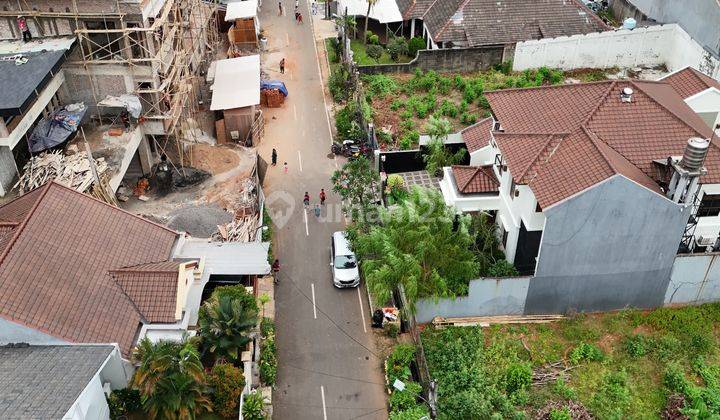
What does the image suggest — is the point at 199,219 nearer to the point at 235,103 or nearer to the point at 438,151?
the point at 235,103

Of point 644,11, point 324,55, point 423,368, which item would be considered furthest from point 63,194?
point 644,11

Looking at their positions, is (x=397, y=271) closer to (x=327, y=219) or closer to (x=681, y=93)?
(x=327, y=219)

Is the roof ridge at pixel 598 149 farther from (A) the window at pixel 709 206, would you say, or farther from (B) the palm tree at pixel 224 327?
(B) the palm tree at pixel 224 327

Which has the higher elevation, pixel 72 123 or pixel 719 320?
pixel 72 123

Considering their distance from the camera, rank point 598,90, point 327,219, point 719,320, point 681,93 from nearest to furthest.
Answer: point 719,320
point 598,90
point 681,93
point 327,219

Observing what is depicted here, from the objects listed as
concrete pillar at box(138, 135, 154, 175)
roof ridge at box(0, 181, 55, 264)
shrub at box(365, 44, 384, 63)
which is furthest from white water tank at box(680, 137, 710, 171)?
shrub at box(365, 44, 384, 63)

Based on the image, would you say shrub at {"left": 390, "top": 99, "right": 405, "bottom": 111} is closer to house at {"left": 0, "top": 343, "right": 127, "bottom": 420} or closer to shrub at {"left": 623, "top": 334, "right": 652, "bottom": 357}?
shrub at {"left": 623, "top": 334, "right": 652, "bottom": 357}
